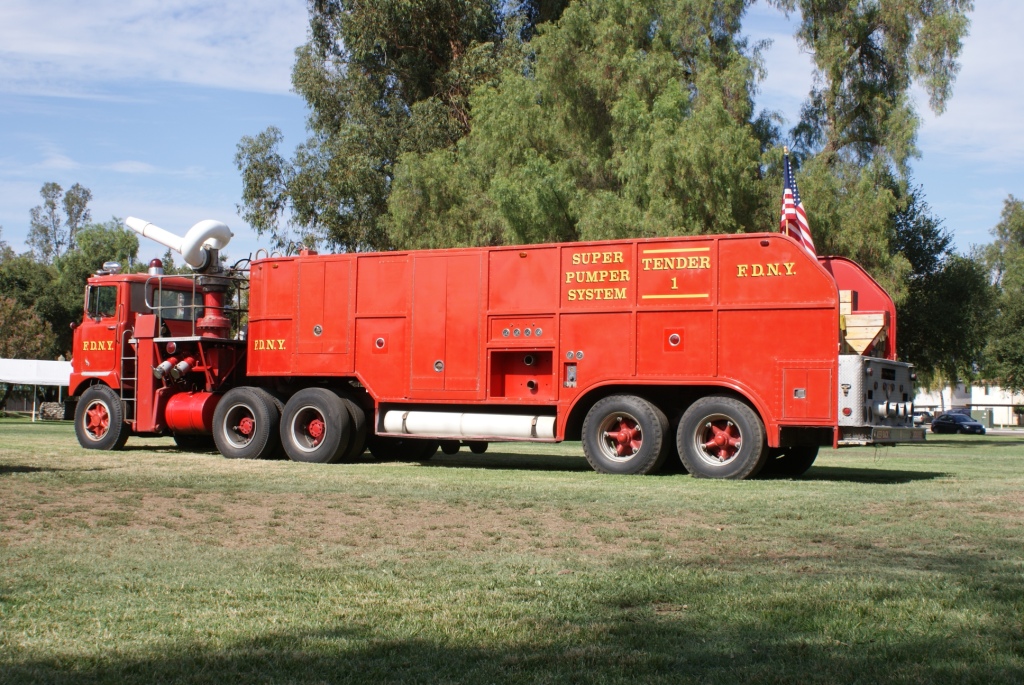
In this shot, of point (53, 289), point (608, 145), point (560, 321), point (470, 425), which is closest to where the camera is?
point (560, 321)

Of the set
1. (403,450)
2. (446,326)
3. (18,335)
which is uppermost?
(18,335)

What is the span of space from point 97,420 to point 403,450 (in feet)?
19.6

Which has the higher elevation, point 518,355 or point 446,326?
point 446,326

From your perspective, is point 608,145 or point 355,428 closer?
point 355,428

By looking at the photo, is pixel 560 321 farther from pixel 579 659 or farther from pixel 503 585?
pixel 579 659

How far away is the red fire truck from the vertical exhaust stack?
0.04 m

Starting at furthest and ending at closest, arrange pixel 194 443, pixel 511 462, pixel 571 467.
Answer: pixel 194 443 < pixel 511 462 < pixel 571 467

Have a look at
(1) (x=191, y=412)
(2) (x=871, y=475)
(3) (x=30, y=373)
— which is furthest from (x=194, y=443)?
(3) (x=30, y=373)

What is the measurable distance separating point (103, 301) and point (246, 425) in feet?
15.4

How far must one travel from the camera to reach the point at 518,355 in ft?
57.2

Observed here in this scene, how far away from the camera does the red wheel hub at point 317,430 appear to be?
18.7 metres

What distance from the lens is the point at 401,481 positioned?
574 inches

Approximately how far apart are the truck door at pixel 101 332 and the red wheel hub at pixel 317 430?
500 centimetres

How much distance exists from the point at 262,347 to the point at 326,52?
28.2 m
